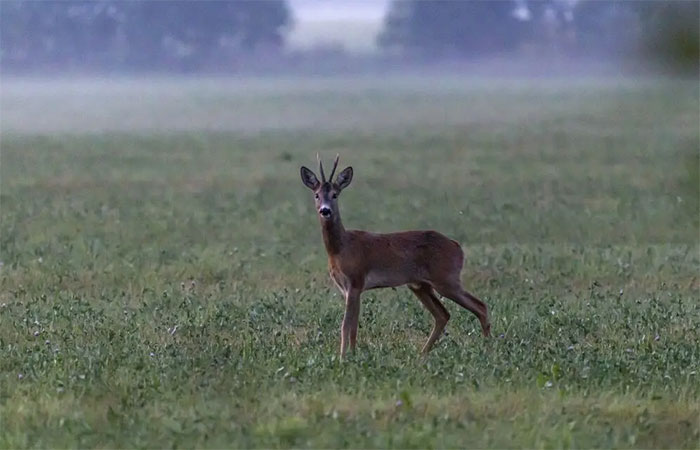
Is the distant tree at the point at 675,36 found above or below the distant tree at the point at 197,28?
below

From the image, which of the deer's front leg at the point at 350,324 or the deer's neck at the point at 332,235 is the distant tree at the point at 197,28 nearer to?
the deer's neck at the point at 332,235

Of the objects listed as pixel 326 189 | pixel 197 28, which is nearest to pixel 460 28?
pixel 197 28

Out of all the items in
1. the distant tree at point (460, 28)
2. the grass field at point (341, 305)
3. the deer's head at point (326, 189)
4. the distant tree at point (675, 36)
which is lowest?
the grass field at point (341, 305)

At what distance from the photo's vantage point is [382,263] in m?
11.4

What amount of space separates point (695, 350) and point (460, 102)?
56.0 m

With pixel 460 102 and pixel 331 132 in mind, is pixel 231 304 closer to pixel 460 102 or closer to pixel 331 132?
pixel 331 132

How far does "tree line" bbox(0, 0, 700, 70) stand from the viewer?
104 m

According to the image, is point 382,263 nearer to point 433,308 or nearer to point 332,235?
point 332,235

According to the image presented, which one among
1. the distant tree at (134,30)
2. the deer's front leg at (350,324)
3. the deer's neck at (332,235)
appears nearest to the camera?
the deer's front leg at (350,324)

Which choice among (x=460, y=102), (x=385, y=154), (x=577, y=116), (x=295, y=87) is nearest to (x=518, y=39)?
(x=295, y=87)

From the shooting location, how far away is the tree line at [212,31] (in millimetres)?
104125

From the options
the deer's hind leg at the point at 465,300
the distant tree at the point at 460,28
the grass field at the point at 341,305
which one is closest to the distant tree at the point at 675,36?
the grass field at the point at 341,305

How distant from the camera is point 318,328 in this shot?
12023 millimetres

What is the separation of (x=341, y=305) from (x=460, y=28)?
3683 inches
